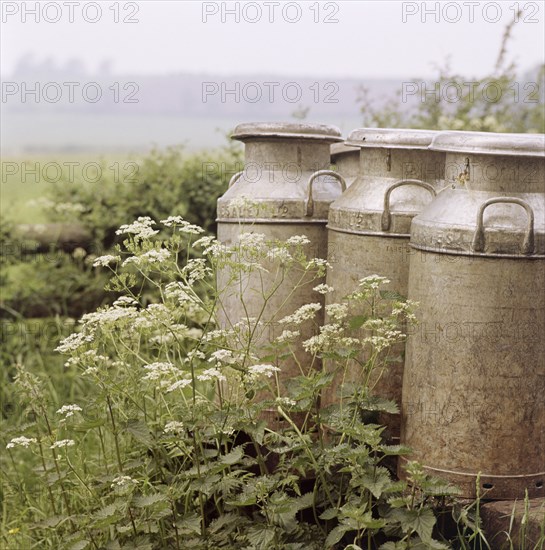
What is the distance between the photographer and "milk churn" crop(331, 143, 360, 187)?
3947 mm

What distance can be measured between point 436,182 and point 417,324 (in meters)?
0.64

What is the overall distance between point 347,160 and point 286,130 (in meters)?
0.40

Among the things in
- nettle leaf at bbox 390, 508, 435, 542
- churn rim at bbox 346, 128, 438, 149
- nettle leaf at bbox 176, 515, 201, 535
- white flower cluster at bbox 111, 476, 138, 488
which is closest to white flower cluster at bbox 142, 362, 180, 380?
white flower cluster at bbox 111, 476, 138, 488

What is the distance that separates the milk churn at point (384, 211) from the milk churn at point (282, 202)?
19 cm

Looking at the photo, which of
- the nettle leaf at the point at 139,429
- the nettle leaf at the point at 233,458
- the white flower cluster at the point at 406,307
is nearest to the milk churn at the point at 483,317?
the white flower cluster at the point at 406,307

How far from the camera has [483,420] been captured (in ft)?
10.2

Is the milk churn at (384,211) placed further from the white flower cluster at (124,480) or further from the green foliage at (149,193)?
the green foliage at (149,193)

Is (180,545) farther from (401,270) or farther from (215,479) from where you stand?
(401,270)

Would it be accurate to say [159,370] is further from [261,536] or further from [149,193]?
[149,193]

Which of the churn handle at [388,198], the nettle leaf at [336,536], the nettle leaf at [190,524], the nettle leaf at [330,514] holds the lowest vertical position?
the nettle leaf at [190,524]

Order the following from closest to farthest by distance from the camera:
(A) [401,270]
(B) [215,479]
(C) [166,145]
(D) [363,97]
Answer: (B) [215,479]
(A) [401,270]
(C) [166,145]
(D) [363,97]

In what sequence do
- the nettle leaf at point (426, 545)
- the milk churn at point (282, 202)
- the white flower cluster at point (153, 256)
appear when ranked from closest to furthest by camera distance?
1. the nettle leaf at point (426, 545)
2. the white flower cluster at point (153, 256)
3. the milk churn at point (282, 202)

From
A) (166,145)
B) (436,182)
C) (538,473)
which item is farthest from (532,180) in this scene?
(166,145)

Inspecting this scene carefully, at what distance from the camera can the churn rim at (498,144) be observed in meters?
3.05
